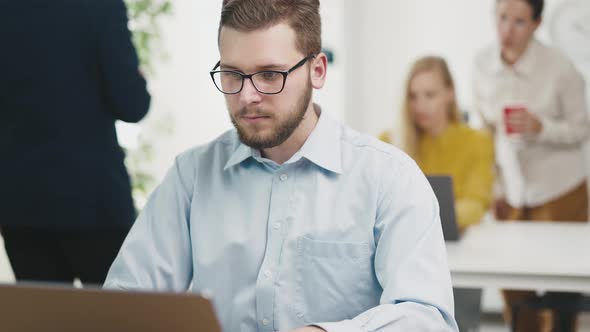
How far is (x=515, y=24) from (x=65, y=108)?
2.32 meters

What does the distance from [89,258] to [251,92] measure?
94 centimetres

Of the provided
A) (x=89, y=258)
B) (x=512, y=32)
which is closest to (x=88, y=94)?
(x=89, y=258)

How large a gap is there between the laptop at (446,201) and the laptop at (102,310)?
4.48ft

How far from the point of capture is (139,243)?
1.47m

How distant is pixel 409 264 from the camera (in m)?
1.29

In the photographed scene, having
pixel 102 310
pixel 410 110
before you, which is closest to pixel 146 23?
pixel 410 110

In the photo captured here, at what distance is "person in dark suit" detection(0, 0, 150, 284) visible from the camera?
2.00 metres

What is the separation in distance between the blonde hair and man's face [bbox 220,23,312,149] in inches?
62.0

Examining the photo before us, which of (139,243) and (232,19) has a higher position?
(232,19)

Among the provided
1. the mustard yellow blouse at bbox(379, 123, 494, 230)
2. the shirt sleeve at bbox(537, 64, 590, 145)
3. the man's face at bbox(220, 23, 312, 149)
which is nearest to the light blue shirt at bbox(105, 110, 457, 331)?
the man's face at bbox(220, 23, 312, 149)

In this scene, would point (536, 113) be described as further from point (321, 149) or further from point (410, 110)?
point (321, 149)

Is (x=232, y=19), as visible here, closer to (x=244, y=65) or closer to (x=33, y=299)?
(x=244, y=65)

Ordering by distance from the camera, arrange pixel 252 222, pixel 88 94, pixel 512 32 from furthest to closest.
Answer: pixel 512 32 → pixel 88 94 → pixel 252 222

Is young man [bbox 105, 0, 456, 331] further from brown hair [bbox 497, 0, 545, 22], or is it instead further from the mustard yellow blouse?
brown hair [bbox 497, 0, 545, 22]
